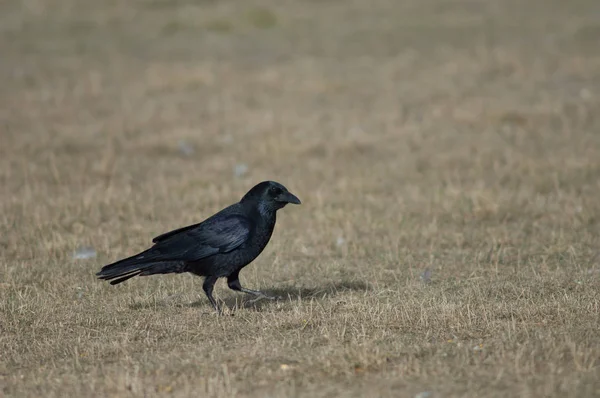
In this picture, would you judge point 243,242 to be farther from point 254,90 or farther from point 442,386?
point 254,90

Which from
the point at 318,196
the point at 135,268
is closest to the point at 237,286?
the point at 135,268

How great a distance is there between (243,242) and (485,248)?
3.17 m

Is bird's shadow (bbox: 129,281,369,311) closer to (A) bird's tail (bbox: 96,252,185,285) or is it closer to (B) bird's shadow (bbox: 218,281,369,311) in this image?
(B) bird's shadow (bbox: 218,281,369,311)

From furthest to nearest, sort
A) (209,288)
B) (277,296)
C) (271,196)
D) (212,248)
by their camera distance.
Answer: (277,296) < (271,196) < (209,288) < (212,248)

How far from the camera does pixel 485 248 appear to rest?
9328 mm

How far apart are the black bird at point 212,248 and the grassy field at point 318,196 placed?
1.20 feet

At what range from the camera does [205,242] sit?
718cm

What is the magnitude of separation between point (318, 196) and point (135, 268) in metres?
4.56

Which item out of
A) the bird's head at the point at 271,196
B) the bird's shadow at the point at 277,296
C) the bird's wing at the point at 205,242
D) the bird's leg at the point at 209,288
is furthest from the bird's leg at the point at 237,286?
the bird's head at the point at 271,196

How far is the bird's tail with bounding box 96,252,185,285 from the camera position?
23.0ft

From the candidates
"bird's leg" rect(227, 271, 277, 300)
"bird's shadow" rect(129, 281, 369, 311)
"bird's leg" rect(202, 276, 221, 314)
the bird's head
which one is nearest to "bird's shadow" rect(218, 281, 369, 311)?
"bird's shadow" rect(129, 281, 369, 311)

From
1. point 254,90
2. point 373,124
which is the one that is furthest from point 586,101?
point 254,90

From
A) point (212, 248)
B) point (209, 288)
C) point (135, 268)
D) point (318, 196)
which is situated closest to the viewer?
point (135, 268)

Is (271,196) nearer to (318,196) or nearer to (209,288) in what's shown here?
(209,288)
